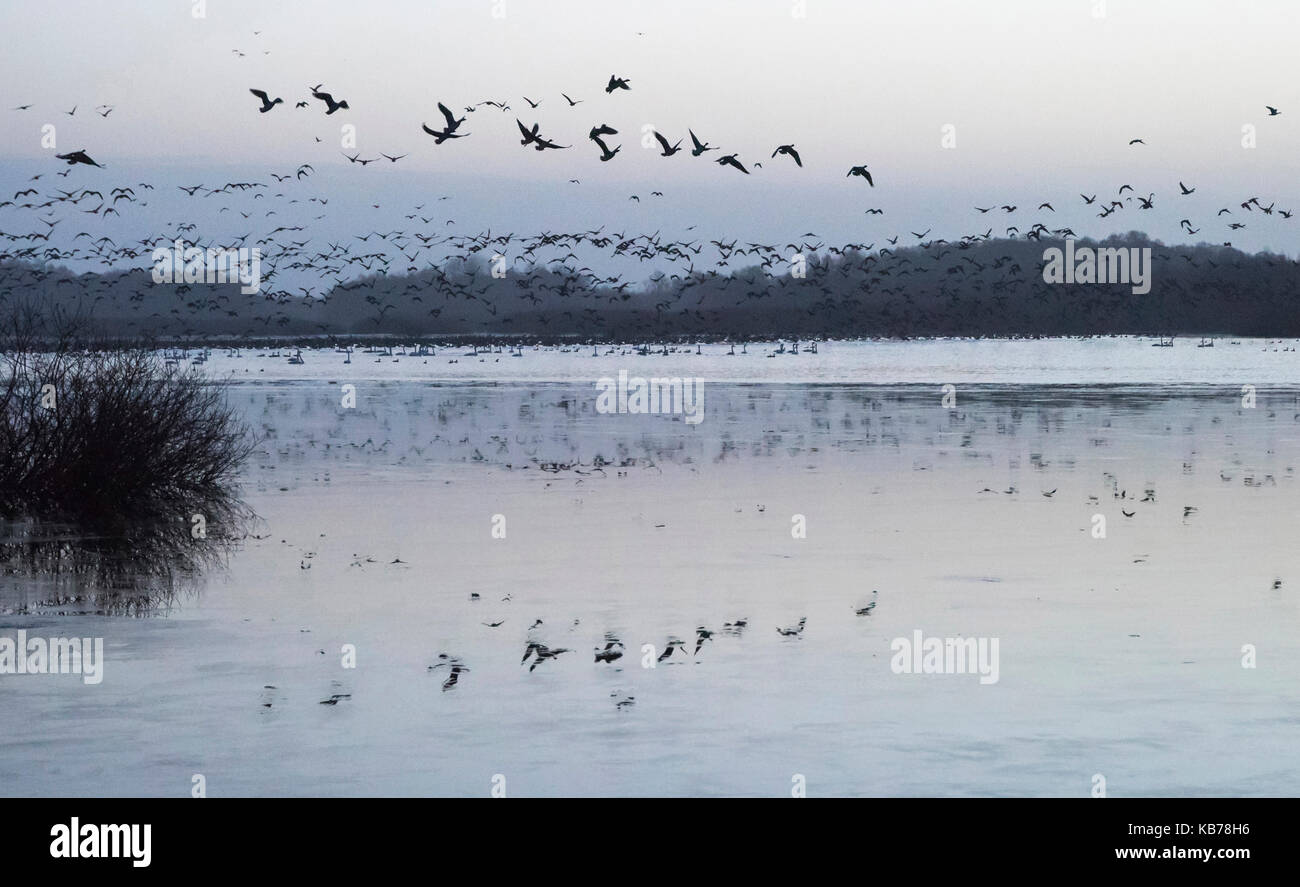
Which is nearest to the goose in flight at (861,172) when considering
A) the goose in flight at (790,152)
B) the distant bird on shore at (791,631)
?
the goose in flight at (790,152)

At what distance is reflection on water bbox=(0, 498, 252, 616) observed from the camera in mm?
13891

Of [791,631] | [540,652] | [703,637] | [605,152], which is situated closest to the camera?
[540,652]

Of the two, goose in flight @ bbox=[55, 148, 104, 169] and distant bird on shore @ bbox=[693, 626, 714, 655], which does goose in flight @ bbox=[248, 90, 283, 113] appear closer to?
goose in flight @ bbox=[55, 148, 104, 169]

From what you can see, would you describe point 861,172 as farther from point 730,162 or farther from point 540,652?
point 540,652

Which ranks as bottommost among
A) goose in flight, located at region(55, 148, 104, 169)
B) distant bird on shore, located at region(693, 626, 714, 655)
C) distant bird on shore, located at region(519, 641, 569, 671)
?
distant bird on shore, located at region(519, 641, 569, 671)

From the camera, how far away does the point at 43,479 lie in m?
19.5

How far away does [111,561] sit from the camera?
1633cm

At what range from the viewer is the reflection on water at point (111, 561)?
1389 centimetres

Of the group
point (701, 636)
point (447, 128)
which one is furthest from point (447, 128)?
point (701, 636)

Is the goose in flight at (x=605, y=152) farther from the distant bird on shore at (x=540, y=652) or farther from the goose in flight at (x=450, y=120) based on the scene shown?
the distant bird on shore at (x=540, y=652)

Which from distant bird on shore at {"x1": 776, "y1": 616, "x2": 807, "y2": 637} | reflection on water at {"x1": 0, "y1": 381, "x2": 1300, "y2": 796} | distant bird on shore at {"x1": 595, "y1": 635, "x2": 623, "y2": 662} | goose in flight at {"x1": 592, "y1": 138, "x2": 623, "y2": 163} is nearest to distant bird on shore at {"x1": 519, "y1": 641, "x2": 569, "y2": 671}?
reflection on water at {"x1": 0, "y1": 381, "x2": 1300, "y2": 796}
